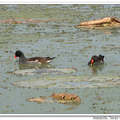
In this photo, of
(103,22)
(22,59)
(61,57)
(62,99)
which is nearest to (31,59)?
(22,59)

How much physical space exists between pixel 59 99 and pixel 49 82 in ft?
5.42

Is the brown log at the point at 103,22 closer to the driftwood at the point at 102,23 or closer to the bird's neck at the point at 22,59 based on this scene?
the driftwood at the point at 102,23

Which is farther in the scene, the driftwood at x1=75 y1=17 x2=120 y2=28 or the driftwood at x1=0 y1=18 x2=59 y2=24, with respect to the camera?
the driftwood at x1=0 y1=18 x2=59 y2=24

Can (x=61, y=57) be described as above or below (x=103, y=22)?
below

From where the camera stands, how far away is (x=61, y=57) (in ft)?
56.4

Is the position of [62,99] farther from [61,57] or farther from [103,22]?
[103,22]

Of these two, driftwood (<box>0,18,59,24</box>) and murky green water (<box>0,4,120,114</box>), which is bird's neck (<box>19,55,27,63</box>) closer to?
murky green water (<box>0,4,120,114</box>)

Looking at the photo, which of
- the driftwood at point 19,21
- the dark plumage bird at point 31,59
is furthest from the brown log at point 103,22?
the dark plumage bird at point 31,59

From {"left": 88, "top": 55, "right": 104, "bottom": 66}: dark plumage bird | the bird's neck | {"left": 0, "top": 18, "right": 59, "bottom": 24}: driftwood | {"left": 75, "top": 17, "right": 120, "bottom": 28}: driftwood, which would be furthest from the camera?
{"left": 0, "top": 18, "right": 59, "bottom": 24}: driftwood

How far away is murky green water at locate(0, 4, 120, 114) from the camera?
39.1ft

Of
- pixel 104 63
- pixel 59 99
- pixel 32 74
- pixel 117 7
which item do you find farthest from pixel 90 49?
pixel 117 7

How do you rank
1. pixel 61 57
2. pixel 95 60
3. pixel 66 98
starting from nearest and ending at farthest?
pixel 66 98, pixel 95 60, pixel 61 57

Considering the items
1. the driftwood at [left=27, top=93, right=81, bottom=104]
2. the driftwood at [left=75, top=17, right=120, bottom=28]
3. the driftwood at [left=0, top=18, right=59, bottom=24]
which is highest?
the driftwood at [left=0, top=18, right=59, bottom=24]

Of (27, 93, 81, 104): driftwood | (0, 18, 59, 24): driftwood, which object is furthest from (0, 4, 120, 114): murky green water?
(0, 18, 59, 24): driftwood
